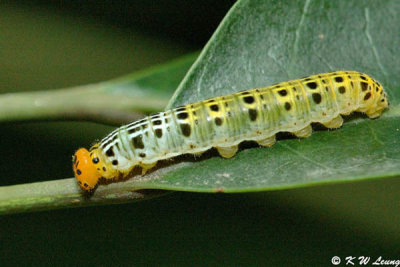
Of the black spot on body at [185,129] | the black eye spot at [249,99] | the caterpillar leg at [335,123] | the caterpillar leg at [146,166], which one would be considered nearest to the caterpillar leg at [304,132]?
the caterpillar leg at [335,123]

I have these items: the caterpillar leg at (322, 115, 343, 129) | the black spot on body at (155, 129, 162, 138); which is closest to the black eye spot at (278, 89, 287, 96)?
the caterpillar leg at (322, 115, 343, 129)

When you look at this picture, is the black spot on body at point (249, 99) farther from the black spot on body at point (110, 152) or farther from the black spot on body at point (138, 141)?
the black spot on body at point (110, 152)

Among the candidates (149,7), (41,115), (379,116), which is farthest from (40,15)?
(379,116)

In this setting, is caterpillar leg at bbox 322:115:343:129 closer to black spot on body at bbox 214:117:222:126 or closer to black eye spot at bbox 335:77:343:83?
black eye spot at bbox 335:77:343:83

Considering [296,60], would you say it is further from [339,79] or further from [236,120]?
[236,120]

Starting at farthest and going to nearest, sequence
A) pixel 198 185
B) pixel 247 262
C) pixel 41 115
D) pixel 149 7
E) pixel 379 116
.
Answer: pixel 149 7, pixel 247 262, pixel 41 115, pixel 379 116, pixel 198 185

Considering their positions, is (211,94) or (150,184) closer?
(150,184)

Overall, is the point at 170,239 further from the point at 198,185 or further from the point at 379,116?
the point at 379,116
